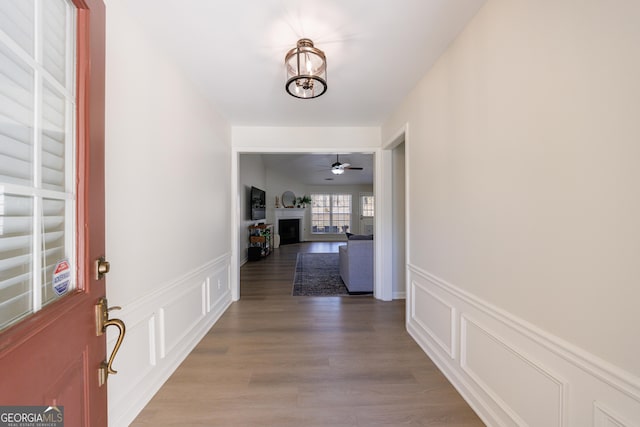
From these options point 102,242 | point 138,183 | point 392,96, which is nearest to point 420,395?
point 102,242

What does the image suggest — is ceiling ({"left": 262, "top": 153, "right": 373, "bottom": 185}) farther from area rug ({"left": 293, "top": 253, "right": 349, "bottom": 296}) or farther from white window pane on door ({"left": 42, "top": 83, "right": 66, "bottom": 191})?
white window pane on door ({"left": 42, "top": 83, "right": 66, "bottom": 191})

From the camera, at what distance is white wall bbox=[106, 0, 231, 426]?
1.41 metres

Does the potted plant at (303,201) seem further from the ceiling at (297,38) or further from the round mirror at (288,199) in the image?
the ceiling at (297,38)

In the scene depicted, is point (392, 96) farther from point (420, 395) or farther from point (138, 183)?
point (420, 395)

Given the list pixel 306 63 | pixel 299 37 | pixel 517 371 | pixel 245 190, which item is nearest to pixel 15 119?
pixel 306 63

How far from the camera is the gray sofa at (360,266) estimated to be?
12.7 feet

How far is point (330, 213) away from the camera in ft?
34.3

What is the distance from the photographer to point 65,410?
0.70m

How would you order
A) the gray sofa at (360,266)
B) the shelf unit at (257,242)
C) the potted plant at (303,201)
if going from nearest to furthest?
the gray sofa at (360,266) < the shelf unit at (257,242) < the potted plant at (303,201)

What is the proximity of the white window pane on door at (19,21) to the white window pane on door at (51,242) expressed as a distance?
41 cm

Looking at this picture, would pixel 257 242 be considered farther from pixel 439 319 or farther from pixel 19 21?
pixel 19 21

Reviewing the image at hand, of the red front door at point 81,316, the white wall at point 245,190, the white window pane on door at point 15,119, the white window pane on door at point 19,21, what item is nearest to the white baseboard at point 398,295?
the red front door at point 81,316

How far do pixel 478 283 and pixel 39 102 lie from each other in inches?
80.5

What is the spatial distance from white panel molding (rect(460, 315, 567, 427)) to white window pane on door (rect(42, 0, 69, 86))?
2093 mm
